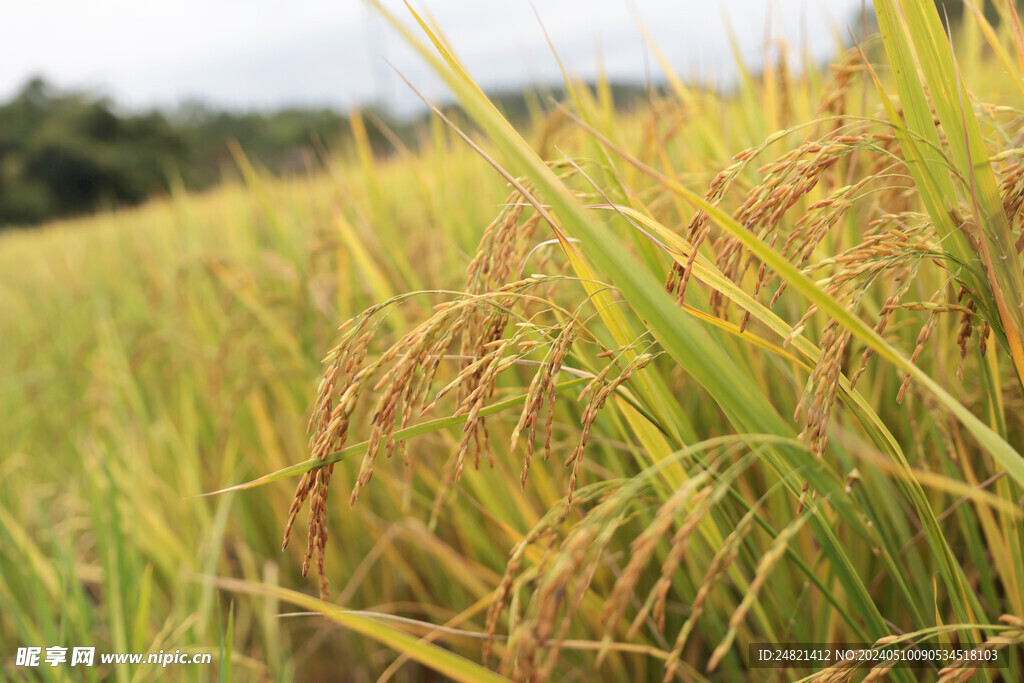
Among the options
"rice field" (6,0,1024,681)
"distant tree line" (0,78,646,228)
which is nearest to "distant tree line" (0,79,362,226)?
"distant tree line" (0,78,646,228)

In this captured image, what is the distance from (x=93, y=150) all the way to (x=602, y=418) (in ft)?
96.1

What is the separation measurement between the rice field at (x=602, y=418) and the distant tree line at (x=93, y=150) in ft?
73.1

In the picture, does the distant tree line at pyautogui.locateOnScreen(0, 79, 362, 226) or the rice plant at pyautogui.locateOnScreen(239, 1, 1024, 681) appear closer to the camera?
the rice plant at pyautogui.locateOnScreen(239, 1, 1024, 681)

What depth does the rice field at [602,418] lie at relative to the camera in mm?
629

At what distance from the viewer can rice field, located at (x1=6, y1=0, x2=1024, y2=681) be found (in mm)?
629

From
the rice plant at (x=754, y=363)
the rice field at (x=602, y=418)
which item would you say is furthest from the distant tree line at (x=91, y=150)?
the rice plant at (x=754, y=363)

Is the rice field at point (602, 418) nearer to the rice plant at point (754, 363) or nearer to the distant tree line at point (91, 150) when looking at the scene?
the rice plant at point (754, 363)

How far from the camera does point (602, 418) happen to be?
4.10 feet

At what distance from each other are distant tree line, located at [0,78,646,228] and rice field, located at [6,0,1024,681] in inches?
877

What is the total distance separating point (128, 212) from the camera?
29.3ft

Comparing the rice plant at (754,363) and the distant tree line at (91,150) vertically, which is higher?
the distant tree line at (91,150)

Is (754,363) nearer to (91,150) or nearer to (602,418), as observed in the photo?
(602,418)

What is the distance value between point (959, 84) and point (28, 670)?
1.66 m

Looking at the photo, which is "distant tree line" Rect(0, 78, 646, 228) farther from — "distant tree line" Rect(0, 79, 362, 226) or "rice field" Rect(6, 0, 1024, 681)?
"rice field" Rect(6, 0, 1024, 681)
